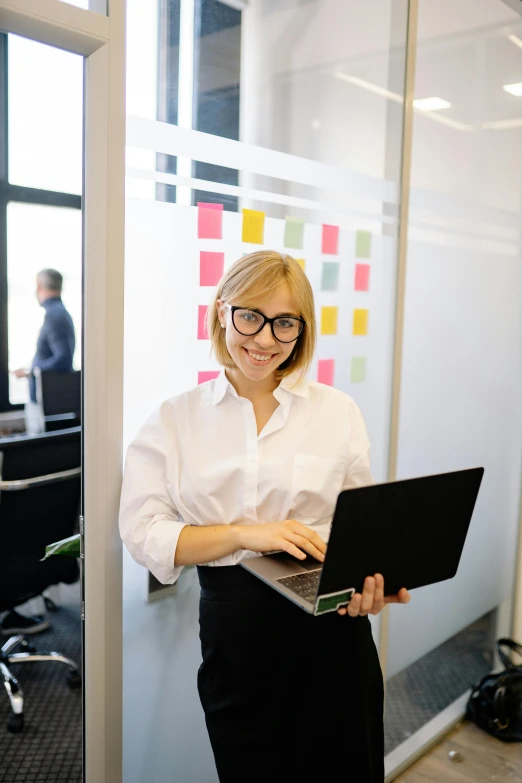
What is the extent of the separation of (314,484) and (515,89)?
2.09 meters

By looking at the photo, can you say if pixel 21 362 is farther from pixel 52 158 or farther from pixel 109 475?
pixel 109 475

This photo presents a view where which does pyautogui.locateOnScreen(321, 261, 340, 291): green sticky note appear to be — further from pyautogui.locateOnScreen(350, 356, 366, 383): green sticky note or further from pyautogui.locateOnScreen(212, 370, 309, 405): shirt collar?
pyautogui.locateOnScreen(212, 370, 309, 405): shirt collar

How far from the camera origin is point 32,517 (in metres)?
2.57

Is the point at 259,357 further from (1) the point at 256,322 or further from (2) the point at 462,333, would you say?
(2) the point at 462,333

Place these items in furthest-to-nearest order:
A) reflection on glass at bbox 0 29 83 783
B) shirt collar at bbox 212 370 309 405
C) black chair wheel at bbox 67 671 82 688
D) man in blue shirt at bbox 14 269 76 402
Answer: man in blue shirt at bbox 14 269 76 402, black chair wheel at bbox 67 671 82 688, reflection on glass at bbox 0 29 83 783, shirt collar at bbox 212 370 309 405

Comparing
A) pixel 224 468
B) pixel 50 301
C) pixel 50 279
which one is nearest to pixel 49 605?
pixel 50 301

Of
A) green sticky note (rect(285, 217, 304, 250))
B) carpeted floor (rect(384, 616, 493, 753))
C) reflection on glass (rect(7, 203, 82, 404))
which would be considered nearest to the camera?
green sticky note (rect(285, 217, 304, 250))

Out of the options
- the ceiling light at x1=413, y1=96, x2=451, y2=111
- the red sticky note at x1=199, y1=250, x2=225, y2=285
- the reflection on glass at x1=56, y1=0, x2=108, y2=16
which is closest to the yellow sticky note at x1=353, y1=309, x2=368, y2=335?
the red sticky note at x1=199, y1=250, x2=225, y2=285

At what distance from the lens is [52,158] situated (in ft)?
12.6

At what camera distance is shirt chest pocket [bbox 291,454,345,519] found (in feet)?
4.85

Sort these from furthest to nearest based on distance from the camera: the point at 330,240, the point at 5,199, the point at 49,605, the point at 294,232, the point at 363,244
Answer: the point at 5,199
the point at 49,605
the point at 363,244
the point at 330,240
the point at 294,232

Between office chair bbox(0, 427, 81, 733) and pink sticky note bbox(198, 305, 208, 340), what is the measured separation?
0.95 meters

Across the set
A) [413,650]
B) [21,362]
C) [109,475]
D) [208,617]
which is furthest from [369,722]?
[21,362]

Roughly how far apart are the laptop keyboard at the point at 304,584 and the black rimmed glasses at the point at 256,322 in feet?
1.55
